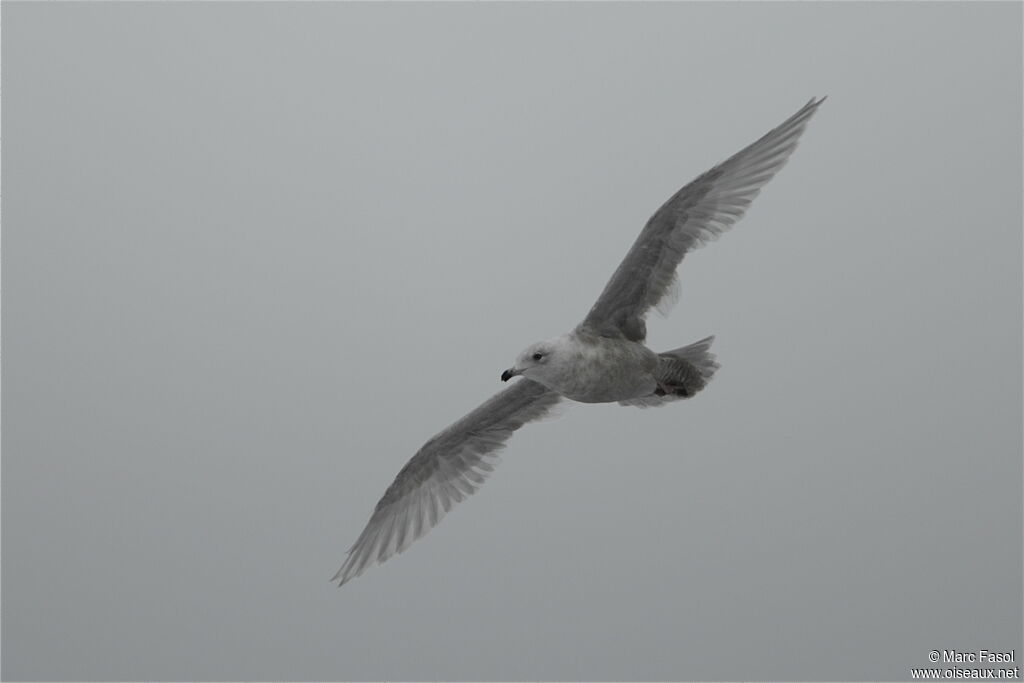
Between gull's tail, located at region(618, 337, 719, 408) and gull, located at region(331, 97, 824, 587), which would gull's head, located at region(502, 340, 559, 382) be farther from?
gull's tail, located at region(618, 337, 719, 408)

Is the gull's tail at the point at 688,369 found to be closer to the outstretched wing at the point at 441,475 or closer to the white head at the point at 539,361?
the white head at the point at 539,361

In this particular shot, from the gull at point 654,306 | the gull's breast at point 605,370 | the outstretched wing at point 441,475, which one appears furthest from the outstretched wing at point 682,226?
the outstretched wing at point 441,475

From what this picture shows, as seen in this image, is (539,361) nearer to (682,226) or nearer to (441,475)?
(682,226)

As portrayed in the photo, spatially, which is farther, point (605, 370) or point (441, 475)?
point (441, 475)

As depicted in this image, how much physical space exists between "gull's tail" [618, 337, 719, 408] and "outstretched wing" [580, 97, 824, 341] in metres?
0.22

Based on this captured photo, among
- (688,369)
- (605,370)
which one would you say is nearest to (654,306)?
(688,369)

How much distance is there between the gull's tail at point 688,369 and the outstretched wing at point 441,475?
83 cm

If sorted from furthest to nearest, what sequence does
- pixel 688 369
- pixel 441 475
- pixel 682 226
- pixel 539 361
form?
pixel 441 475
pixel 688 369
pixel 682 226
pixel 539 361

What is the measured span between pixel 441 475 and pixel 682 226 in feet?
7.09

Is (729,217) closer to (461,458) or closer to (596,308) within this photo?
(596,308)

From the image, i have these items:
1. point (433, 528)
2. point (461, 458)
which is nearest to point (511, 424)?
point (461, 458)

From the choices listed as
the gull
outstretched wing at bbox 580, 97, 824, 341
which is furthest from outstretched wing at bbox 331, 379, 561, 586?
outstretched wing at bbox 580, 97, 824, 341

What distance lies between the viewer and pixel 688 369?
4762 mm

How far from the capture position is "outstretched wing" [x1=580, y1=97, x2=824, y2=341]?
452 cm
